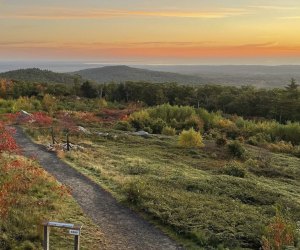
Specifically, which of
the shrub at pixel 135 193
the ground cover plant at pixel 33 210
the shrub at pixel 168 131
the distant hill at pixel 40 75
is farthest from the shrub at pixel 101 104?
the distant hill at pixel 40 75

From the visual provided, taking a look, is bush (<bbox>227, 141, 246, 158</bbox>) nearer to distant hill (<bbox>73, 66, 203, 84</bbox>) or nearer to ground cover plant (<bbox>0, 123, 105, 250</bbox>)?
ground cover plant (<bbox>0, 123, 105, 250</bbox>)

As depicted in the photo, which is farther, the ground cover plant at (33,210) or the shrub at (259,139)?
the shrub at (259,139)

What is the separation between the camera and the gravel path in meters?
10.8

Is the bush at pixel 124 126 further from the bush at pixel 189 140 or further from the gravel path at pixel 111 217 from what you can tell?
the gravel path at pixel 111 217

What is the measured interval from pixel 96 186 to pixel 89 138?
13434 mm

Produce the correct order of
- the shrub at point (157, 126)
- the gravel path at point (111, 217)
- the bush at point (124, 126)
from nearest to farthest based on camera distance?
the gravel path at point (111, 217) → the bush at point (124, 126) → the shrub at point (157, 126)

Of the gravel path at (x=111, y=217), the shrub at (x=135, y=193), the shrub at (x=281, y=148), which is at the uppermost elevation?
the shrub at (x=135, y=193)

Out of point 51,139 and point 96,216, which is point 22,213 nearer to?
point 96,216

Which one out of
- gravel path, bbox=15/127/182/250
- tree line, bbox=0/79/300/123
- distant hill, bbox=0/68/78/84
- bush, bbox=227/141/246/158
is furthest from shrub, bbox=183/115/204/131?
distant hill, bbox=0/68/78/84

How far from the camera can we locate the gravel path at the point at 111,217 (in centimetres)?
1076

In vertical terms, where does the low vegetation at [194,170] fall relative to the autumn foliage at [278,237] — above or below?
below

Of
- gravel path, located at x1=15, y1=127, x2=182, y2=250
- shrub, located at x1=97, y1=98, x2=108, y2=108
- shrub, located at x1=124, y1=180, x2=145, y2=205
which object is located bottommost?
shrub, located at x1=97, y1=98, x2=108, y2=108

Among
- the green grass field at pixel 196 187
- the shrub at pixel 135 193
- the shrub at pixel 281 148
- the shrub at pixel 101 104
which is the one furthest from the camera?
the shrub at pixel 101 104

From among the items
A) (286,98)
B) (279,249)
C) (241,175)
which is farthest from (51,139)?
(286,98)
